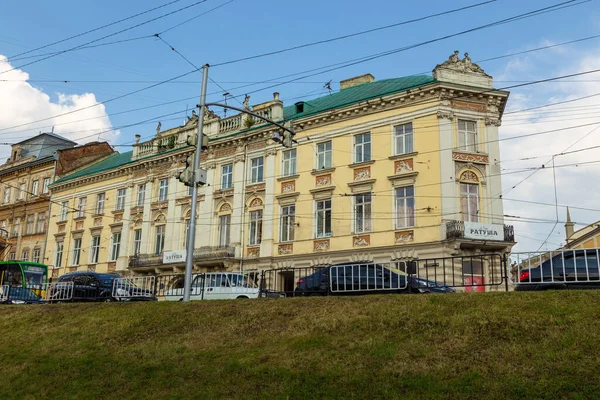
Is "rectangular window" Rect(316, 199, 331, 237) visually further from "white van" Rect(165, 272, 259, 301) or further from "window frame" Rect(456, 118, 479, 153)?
"white van" Rect(165, 272, 259, 301)

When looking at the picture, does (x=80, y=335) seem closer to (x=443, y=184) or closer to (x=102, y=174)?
(x=443, y=184)

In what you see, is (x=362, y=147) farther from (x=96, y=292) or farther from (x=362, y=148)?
(x=96, y=292)

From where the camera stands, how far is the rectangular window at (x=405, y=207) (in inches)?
1198

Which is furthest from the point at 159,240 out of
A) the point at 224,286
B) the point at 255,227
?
the point at 224,286

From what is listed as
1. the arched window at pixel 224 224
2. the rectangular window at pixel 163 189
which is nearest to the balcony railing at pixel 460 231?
the arched window at pixel 224 224

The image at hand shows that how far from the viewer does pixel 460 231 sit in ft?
92.1

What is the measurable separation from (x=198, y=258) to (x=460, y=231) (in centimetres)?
1782

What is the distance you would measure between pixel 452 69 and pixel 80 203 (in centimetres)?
3385

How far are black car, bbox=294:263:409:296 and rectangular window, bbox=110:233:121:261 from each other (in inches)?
1173

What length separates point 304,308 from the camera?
13.3m

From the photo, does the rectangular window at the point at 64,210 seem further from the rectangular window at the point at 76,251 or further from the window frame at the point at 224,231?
the window frame at the point at 224,231

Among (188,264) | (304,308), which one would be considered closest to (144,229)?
(188,264)

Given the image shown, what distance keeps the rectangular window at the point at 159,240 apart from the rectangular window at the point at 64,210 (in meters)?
12.7

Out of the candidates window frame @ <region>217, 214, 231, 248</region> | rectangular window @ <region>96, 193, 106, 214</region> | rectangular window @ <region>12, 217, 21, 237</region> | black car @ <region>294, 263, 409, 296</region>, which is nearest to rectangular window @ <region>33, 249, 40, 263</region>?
rectangular window @ <region>12, 217, 21, 237</region>
